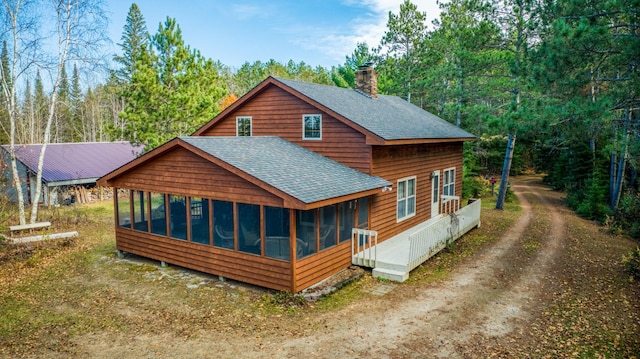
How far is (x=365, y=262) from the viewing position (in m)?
11.1

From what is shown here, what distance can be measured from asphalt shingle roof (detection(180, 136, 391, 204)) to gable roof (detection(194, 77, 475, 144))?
138 cm

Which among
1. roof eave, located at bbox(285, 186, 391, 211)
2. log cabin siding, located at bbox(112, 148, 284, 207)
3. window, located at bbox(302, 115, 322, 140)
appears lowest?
roof eave, located at bbox(285, 186, 391, 211)

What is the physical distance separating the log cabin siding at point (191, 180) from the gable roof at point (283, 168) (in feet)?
0.84

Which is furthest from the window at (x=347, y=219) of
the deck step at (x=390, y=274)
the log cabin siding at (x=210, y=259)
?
the log cabin siding at (x=210, y=259)

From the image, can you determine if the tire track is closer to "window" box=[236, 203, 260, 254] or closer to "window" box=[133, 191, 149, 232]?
"window" box=[236, 203, 260, 254]

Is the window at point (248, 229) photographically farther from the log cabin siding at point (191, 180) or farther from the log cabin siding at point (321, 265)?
the log cabin siding at point (321, 265)

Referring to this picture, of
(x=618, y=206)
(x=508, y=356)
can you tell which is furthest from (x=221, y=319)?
A: (x=618, y=206)

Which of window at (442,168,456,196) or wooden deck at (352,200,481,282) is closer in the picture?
wooden deck at (352,200,481,282)

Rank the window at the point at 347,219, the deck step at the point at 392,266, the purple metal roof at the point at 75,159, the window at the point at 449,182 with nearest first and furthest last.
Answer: the deck step at the point at 392,266
the window at the point at 347,219
the window at the point at 449,182
the purple metal roof at the point at 75,159

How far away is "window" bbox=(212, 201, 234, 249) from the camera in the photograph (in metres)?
10.8

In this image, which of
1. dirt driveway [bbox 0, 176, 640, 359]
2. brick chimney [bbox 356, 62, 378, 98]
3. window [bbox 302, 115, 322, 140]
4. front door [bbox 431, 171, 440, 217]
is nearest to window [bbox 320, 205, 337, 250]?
dirt driveway [bbox 0, 176, 640, 359]

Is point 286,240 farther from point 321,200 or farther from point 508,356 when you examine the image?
point 508,356

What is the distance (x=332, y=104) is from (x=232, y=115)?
4217mm

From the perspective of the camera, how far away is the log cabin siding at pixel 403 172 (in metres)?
12.6
